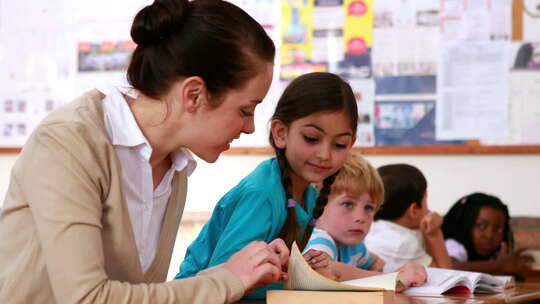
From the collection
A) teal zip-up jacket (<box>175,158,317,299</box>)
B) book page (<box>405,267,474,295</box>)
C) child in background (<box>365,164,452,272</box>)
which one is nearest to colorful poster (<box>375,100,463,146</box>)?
child in background (<box>365,164,452,272</box>)

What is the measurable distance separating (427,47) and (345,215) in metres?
1.65

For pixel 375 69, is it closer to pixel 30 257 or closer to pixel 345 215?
pixel 345 215

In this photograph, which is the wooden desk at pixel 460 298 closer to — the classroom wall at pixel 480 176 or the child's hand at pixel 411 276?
the child's hand at pixel 411 276

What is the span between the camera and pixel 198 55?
1.21 metres

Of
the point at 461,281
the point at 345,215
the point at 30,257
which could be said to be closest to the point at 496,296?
the point at 461,281

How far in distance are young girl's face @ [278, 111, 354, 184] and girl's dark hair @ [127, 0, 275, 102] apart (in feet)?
1.55

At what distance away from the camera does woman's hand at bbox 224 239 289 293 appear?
43.8 inches

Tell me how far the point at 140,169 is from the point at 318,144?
22.1 inches

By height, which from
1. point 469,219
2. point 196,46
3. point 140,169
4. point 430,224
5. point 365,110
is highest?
point 196,46

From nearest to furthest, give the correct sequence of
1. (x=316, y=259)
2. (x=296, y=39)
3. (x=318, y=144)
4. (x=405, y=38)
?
(x=316, y=259) → (x=318, y=144) → (x=405, y=38) → (x=296, y=39)

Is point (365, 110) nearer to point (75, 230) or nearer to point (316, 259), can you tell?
point (316, 259)

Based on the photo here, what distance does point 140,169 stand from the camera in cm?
127

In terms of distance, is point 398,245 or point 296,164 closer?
point 296,164

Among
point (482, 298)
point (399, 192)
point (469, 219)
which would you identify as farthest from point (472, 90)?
point (482, 298)
